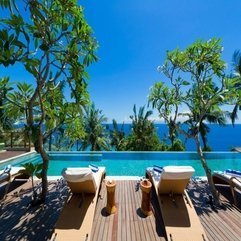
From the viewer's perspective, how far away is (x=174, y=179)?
180 inches

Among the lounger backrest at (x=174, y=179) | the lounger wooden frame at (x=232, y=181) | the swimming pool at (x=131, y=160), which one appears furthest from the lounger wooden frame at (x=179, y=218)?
the swimming pool at (x=131, y=160)

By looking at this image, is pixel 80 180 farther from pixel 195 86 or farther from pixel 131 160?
pixel 131 160

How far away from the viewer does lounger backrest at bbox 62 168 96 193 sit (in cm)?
448

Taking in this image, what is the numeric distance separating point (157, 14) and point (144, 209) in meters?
7.97

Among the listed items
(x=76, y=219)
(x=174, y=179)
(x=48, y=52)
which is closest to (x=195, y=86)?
(x=174, y=179)

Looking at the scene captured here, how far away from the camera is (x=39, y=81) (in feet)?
15.4

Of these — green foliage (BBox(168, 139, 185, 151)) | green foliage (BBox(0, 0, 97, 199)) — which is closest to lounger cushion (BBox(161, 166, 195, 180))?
green foliage (BBox(0, 0, 97, 199))

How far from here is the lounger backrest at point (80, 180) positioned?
4.48 m

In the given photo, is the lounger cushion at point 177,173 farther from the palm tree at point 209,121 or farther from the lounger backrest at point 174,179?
the palm tree at point 209,121

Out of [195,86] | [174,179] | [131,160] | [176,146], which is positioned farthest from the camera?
[176,146]

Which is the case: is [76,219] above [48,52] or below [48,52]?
below

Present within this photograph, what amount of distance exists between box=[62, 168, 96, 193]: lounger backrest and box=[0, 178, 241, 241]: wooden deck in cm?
57

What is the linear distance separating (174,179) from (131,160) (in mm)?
8077

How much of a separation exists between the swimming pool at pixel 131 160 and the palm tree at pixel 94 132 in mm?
4875
